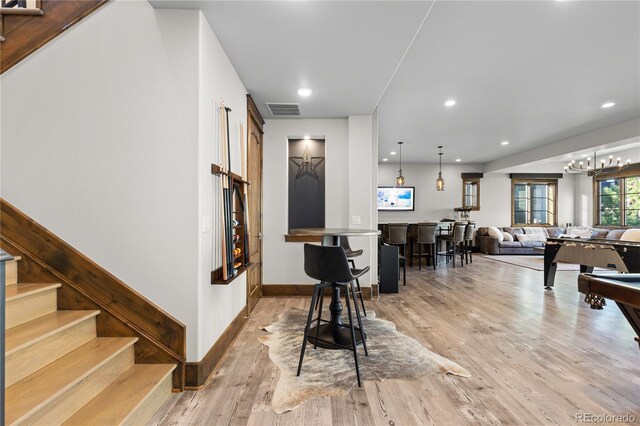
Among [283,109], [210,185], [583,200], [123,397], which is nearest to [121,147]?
[210,185]

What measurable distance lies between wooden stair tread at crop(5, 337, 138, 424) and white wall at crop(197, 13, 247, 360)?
51 centimetres

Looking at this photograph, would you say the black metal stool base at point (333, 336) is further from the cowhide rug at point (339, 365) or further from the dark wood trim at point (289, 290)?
the dark wood trim at point (289, 290)

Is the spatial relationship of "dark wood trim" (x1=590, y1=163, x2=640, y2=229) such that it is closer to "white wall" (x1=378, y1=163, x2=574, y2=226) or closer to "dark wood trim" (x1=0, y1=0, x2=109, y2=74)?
"white wall" (x1=378, y1=163, x2=574, y2=226)

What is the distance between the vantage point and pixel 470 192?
10281mm

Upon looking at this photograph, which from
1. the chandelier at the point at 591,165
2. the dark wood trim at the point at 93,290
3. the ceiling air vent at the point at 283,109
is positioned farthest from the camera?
the chandelier at the point at 591,165

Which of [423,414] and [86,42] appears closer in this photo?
[423,414]

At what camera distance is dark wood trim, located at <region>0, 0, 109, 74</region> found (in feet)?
7.05

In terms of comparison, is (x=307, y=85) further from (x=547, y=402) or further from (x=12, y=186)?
(x=547, y=402)

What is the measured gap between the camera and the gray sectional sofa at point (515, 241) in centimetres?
835

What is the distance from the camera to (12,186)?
2.13m

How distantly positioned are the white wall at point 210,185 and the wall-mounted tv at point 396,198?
7669 millimetres

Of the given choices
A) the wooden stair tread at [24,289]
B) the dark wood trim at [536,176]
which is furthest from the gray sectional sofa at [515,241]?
the wooden stair tread at [24,289]

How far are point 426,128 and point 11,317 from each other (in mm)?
6330

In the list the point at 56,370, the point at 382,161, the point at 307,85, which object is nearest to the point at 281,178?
the point at 307,85
